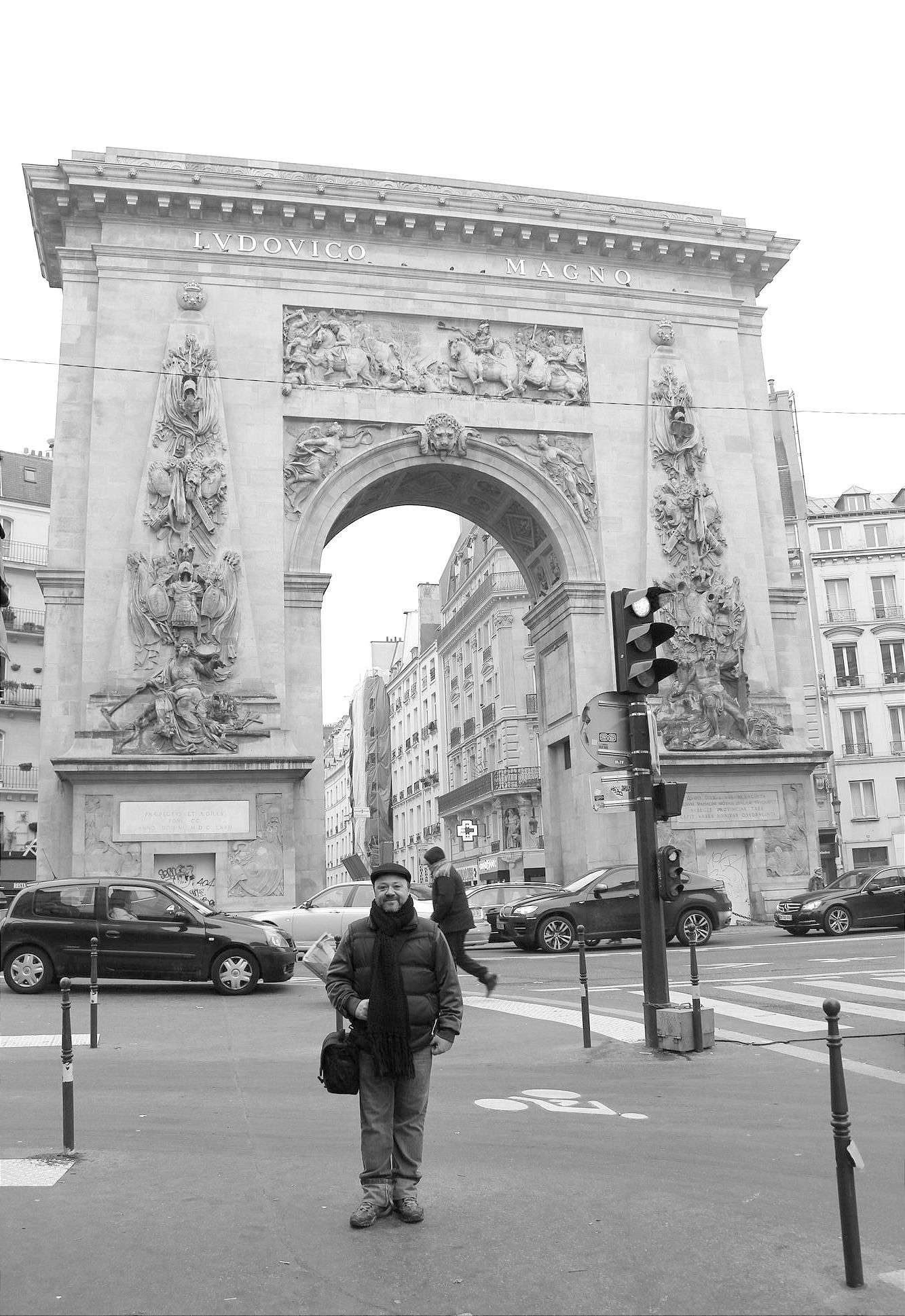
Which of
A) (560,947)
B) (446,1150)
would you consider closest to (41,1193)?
(446,1150)

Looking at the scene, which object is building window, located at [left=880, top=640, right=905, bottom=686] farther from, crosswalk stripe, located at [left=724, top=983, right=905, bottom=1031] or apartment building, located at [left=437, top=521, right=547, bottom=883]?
crosswalk stripe, located at [left=724, top=983, right=905, bottom=1031]

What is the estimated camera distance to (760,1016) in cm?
1341

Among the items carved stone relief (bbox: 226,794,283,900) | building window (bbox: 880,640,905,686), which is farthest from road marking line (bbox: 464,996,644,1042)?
building window (bbox: 880,640,905,686)

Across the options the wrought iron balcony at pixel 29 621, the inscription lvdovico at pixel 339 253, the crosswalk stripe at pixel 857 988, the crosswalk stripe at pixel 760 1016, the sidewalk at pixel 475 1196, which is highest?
the inscription lvdovico at pixel 339 253

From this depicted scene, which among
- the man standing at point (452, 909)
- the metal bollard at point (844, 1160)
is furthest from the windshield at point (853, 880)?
the metal bollard at point (844, 1160)

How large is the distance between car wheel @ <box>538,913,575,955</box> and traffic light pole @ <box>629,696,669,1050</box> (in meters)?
11.8

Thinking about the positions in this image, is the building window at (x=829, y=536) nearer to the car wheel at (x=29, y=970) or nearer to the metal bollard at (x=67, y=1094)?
the car wheel at (x=29, y=970)

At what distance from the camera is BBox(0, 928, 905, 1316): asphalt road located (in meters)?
5.21

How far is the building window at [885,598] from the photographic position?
5722 cm

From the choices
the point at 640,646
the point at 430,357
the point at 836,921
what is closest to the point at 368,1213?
the point at 640,646

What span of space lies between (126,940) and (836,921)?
15.8 meters

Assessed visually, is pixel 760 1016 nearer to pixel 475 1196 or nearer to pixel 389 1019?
pixel 475 1196

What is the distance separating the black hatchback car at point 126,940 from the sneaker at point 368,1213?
35.4 ft

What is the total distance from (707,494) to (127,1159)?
2742 cm
